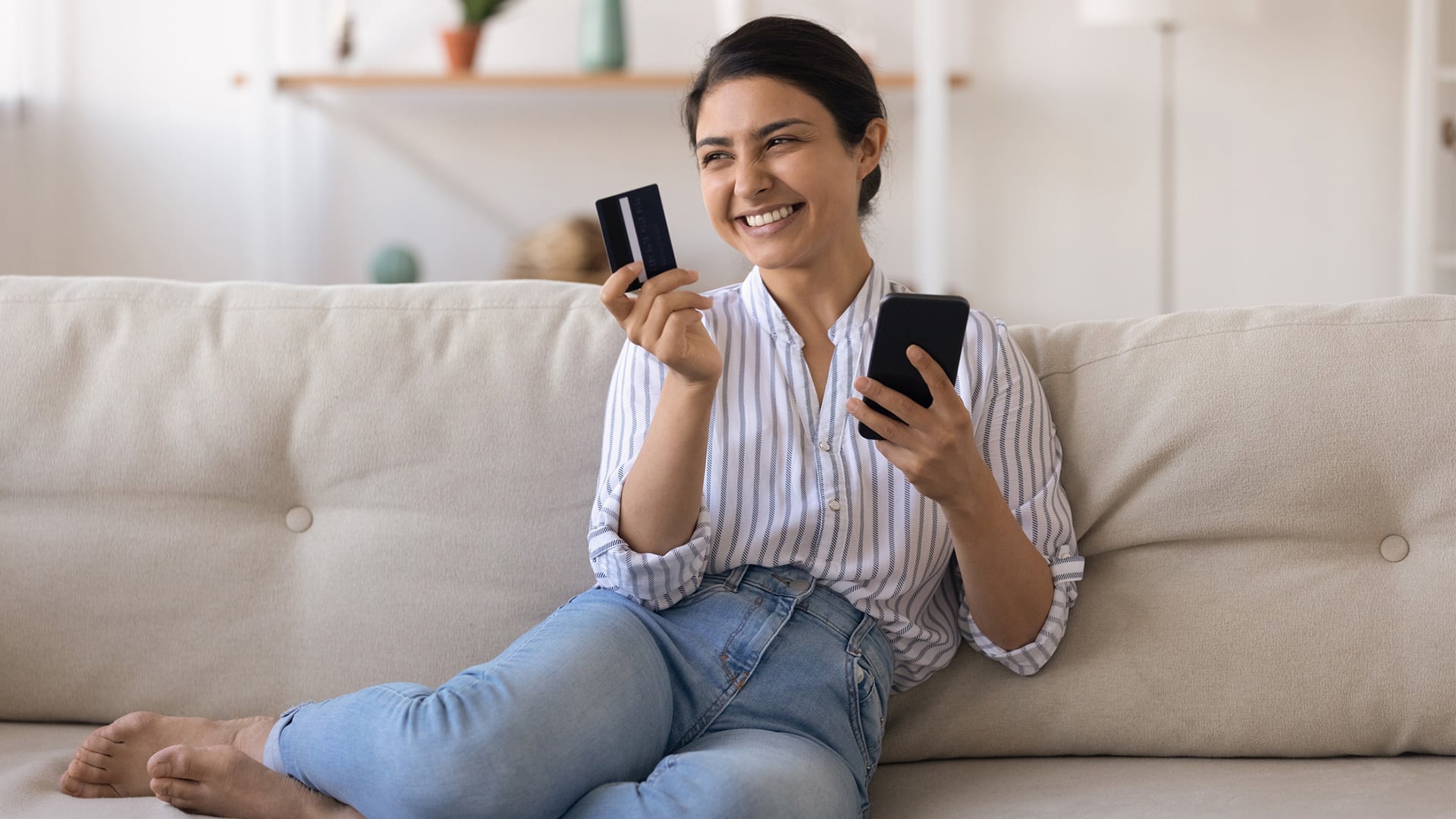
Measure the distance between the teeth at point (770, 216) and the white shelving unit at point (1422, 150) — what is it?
2.56 metres

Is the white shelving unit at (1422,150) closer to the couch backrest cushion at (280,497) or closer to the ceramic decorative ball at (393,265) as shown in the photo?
the ceramic decorative ball at (393,265)

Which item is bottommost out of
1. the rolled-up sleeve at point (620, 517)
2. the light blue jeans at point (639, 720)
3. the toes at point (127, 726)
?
the toes at point (127, 726)

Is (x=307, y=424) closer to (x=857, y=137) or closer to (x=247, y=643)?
(x=247, y=643)

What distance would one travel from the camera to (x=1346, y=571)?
1242 millimetres

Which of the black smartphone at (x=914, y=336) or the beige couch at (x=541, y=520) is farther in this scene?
the beige couch at (x=541, y=520)

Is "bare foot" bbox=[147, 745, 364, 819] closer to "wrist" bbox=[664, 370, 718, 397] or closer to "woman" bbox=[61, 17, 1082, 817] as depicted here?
"woman" bbox=[61, 17, 1082, 817]

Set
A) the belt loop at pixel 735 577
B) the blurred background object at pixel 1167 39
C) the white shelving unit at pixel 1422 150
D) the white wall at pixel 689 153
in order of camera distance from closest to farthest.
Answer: the belt loop at pixel 735 577
the blurred background object at pixel 1167 39
the white shelving unit at pixel 1422 150
the white wall at pixel 689 153

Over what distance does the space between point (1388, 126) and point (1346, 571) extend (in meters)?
2.72

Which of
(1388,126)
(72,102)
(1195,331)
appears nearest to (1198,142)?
A: (1388,126)

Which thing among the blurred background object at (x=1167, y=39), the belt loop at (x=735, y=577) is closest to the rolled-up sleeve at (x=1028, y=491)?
the belt loop at (x=735, y=577)

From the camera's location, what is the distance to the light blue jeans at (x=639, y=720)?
3.17 feet

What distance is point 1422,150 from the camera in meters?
3.21

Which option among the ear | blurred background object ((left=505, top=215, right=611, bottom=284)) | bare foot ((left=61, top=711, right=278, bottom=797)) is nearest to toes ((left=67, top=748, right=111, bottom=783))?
bare foot ((left=61, top=711, right=278, bottom=797))

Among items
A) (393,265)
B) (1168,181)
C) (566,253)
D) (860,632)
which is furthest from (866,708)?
(1168,181)
